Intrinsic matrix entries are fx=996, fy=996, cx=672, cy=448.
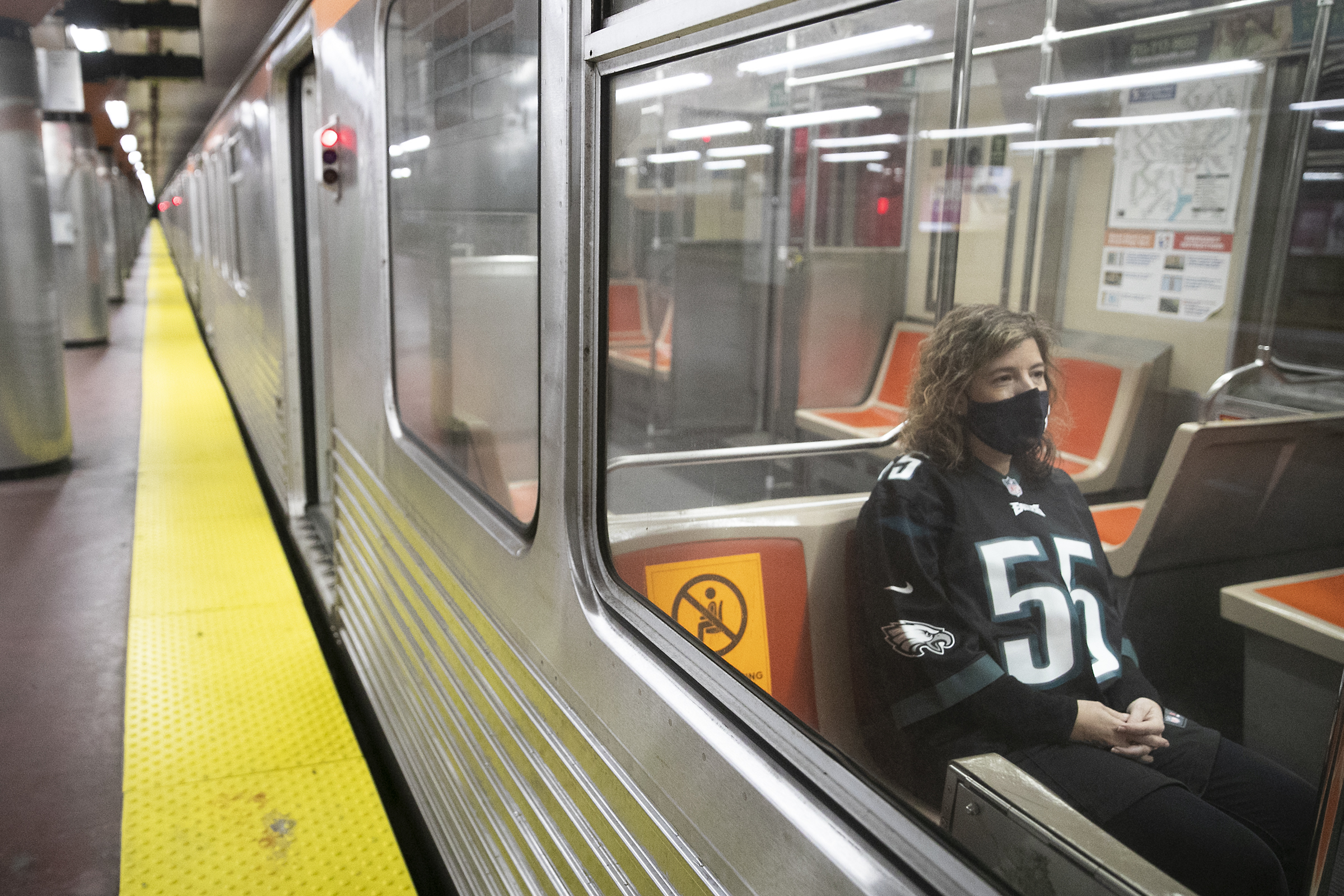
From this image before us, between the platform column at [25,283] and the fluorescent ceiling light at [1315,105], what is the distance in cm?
589

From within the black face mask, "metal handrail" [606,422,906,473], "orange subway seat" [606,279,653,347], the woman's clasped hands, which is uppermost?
"orange subway seat" [606,279,653,347]

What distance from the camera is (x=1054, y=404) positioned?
1.55 metres

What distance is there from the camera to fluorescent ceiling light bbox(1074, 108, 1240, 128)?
125 inches

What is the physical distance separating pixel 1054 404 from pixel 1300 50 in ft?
6.72

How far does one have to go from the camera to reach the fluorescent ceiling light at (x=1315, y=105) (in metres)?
2.67

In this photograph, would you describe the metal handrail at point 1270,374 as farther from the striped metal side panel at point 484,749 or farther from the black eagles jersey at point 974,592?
the striped metal side panel at point 484,749

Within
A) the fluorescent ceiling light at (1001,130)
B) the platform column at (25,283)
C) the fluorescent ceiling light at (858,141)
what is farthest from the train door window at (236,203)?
the fluorescent ceiling light at (1001,130)

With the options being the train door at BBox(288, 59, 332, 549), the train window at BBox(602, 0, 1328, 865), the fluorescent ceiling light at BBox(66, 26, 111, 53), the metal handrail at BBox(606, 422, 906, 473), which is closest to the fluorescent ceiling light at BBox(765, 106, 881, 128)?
the train window at BBox(602, 0, 1328, 865)

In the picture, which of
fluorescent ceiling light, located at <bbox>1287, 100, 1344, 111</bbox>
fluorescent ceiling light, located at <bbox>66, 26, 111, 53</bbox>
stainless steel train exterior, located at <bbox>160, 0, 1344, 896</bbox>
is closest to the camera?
stainless steel train exterior, located at <bbox>160, 0, 1344, 896</bbox>

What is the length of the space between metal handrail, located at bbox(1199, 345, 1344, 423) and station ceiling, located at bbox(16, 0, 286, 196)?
4.29 meters

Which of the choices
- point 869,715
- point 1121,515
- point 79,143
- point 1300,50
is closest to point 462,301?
point 869,715

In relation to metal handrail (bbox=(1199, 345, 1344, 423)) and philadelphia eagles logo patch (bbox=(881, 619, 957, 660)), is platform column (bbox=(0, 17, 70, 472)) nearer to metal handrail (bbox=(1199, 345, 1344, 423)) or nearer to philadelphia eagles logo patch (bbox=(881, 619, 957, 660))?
philadelphia eagles logo patch (bbox=(881, 619, 957, 660))

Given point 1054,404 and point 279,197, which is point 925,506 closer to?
point 1054,404

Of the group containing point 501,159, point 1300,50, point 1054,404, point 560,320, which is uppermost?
point 1300,50
